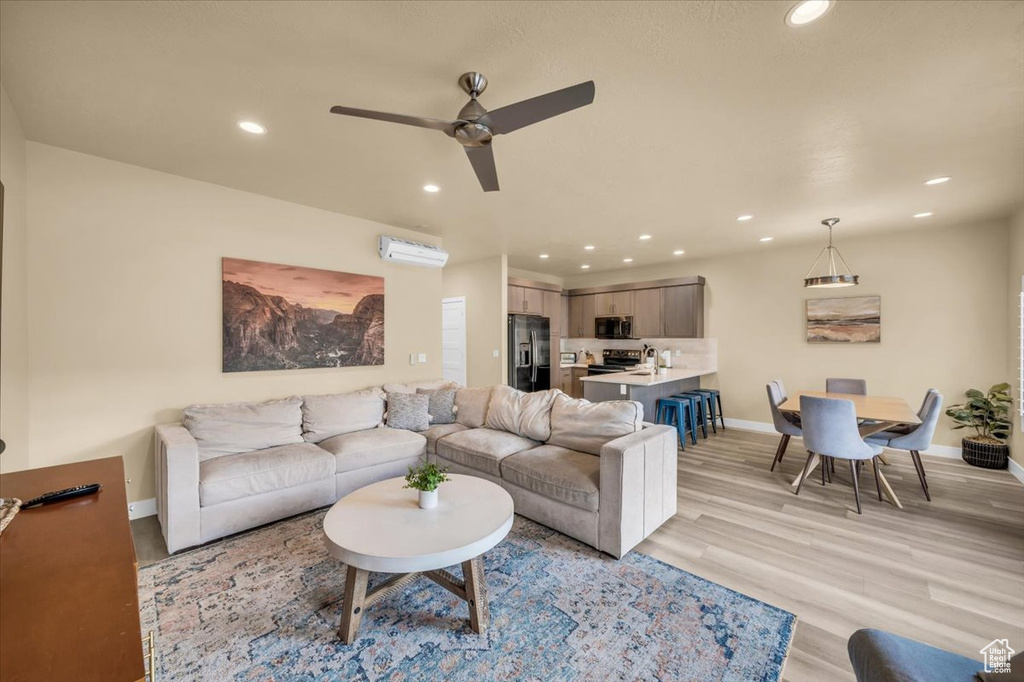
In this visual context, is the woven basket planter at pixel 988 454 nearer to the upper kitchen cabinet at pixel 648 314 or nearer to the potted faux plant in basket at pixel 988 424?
the potted faux plant in basket at pixel 988 424

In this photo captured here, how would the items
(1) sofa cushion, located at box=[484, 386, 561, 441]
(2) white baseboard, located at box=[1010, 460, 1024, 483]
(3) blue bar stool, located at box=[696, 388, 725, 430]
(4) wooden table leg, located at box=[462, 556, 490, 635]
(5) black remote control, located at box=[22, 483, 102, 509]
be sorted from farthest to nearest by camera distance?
(3) blue bar stool, located at box=[696, 388, 725, 430] < (2) white baseboard, located at box=[1010, 460, 1024, 483] < (1) sofa cushion, located at box=[484, 386, 561, 441] < (4) wooden table leg, located at box=[462, 556, 490, 635] < (5) black remote control, located at box=[22, 483, 102, 509]

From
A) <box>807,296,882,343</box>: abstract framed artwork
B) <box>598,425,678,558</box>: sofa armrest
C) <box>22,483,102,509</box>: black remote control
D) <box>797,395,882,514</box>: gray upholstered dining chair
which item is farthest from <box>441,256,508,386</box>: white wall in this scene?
<box>22,483,102,509</box>: black remote control

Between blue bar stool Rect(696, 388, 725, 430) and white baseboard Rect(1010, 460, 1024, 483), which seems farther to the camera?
blue bar stool Rect(696, 388, 725, 430)

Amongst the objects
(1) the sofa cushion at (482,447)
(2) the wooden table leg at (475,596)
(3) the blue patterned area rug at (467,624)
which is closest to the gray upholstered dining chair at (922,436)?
(3) the blue patterned area rug at (467,624)

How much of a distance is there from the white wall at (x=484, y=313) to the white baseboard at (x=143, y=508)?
13.0ft

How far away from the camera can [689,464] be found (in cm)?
443

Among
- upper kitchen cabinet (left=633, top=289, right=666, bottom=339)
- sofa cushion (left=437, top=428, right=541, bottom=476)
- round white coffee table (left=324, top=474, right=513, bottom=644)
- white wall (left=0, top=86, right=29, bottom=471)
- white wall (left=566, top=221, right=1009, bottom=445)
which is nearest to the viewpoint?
round white coffee table (left=324, top=474, right=513, bottom=644)

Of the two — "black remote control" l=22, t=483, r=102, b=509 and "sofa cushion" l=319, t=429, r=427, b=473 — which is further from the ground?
"black remote control" l=22, t=483, r=102, b=509

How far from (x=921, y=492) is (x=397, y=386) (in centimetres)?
500

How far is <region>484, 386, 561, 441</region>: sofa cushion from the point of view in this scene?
3.46m

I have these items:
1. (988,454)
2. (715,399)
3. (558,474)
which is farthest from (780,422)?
(558,474)

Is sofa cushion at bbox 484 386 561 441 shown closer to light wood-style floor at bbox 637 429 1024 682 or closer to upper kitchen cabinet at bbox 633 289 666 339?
light wood-style floor at bbox 637 429 1024 682

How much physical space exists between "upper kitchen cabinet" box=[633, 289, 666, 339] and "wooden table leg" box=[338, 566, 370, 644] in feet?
19.4

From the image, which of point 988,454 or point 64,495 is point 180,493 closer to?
point 64,495
